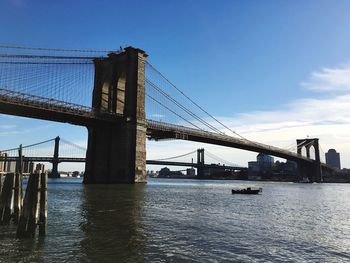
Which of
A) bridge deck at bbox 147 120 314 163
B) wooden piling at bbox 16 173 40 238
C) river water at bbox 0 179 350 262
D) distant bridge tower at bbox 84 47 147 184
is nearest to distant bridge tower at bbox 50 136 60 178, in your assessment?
bridge deck at bbox 147 120 314 163

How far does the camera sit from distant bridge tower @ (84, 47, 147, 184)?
226ft

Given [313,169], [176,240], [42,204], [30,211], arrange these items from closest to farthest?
[30,211] < [176,240] < [42,204] < [313,169]

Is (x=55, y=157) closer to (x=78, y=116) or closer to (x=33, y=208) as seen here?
(x=78, y=116)

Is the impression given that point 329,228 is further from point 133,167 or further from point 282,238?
point 133,167

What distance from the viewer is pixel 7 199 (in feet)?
60.6

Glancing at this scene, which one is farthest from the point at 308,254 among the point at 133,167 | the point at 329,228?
the point at 133,167

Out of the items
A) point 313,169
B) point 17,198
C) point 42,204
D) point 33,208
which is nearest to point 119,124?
point 17,198

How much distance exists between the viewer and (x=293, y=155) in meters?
132

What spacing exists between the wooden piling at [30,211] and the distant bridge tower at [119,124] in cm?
5280

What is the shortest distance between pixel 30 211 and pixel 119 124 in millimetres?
55667

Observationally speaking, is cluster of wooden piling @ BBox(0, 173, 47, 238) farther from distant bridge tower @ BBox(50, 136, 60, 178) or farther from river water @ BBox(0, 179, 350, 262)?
distant bridge tower @ BBox(50, 136, 60, 178)

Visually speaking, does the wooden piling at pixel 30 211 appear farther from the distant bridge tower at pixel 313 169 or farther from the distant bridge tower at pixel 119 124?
the distant bridge tower at pixel 313 169

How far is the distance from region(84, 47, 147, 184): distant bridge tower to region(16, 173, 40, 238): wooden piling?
2079 inches

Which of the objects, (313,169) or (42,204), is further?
(313,169)
